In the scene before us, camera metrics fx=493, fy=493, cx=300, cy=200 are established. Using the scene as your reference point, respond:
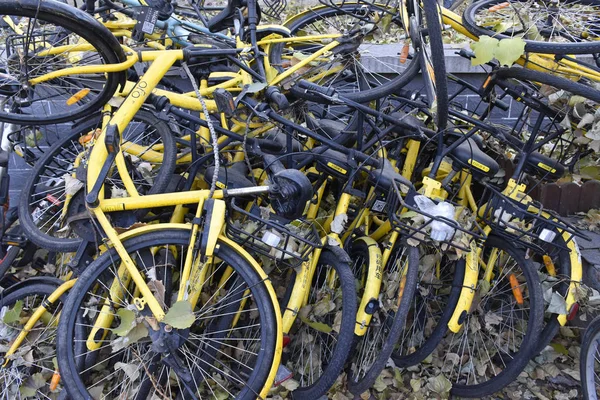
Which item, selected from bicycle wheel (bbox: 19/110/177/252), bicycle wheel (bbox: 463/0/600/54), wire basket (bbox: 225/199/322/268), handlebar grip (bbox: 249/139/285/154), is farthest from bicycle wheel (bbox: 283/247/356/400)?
bicycle wheel (bbox: 463/0/600/54)

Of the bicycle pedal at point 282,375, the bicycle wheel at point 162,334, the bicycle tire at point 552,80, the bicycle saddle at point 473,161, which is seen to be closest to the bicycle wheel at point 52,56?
the bicycle wheel at point 162,334

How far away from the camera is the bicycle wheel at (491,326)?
3.54 meters

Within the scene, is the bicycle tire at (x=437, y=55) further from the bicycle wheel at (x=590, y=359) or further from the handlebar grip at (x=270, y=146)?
the bicycle wheel at (x=590, y=359)

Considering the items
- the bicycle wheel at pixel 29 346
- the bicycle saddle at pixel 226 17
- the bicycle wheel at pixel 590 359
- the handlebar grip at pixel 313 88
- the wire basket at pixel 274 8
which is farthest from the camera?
the wire basket at pixel 274 8

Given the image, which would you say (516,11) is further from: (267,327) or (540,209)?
(267,327)

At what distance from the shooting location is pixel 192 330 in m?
3.21

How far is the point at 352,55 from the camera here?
4.20 meters

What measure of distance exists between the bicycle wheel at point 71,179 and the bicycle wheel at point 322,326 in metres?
1.31

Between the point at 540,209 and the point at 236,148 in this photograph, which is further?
the point at 236,148

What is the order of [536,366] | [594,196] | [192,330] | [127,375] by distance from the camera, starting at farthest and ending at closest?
[594,196] → [536,366] → [192,330] → [127,375]

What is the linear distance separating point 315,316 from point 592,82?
2.55 m

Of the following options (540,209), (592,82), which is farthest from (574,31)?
(540,209)

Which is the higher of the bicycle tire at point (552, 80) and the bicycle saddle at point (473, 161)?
the bicycle tire at point (552, 80)

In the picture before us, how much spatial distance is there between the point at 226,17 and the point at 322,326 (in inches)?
108
